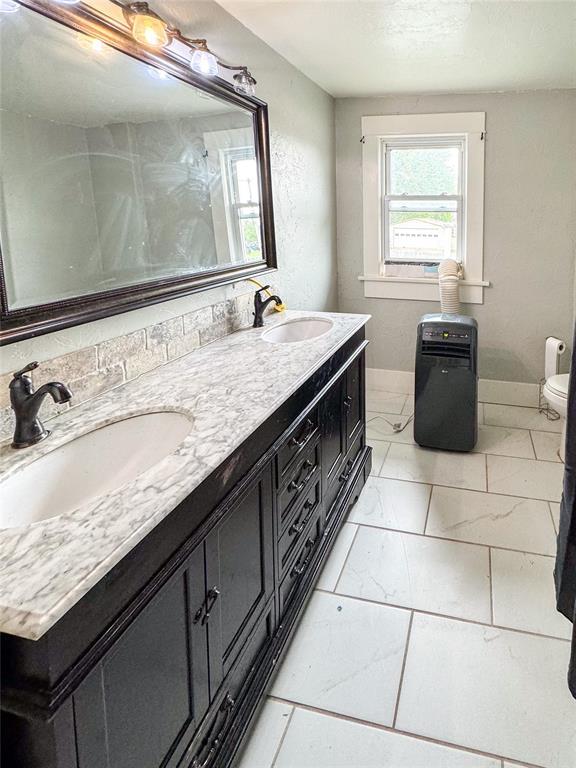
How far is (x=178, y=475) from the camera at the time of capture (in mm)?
1080

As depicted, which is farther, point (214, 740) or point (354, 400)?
point (354, 400)

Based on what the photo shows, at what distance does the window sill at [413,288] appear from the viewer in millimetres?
3951

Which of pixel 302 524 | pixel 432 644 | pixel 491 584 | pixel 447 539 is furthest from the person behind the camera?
pixel 447 539

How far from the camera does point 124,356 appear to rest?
170 cm

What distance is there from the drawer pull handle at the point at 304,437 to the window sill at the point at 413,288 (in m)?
2.46

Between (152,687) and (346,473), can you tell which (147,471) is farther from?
(346,473)

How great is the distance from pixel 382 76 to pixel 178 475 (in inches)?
121

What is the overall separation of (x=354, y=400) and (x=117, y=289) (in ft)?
4.58

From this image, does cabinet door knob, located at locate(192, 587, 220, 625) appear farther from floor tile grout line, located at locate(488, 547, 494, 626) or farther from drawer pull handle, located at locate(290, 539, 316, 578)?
floor tile grout line, located at locate(488, 547, 494, 626)

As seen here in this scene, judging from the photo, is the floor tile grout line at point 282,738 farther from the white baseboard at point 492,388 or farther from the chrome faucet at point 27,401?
the white baseboard at point 492,388

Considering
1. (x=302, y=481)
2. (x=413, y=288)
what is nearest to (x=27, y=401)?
(x=302, y=481)

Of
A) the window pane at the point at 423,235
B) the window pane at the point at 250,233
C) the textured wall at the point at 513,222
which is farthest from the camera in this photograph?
the window pane at the point at 423,235

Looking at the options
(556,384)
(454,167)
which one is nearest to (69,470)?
(556,384)

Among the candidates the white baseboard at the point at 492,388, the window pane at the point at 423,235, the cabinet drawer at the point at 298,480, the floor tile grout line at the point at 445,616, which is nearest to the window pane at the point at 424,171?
the window pane at the point at 423,235
